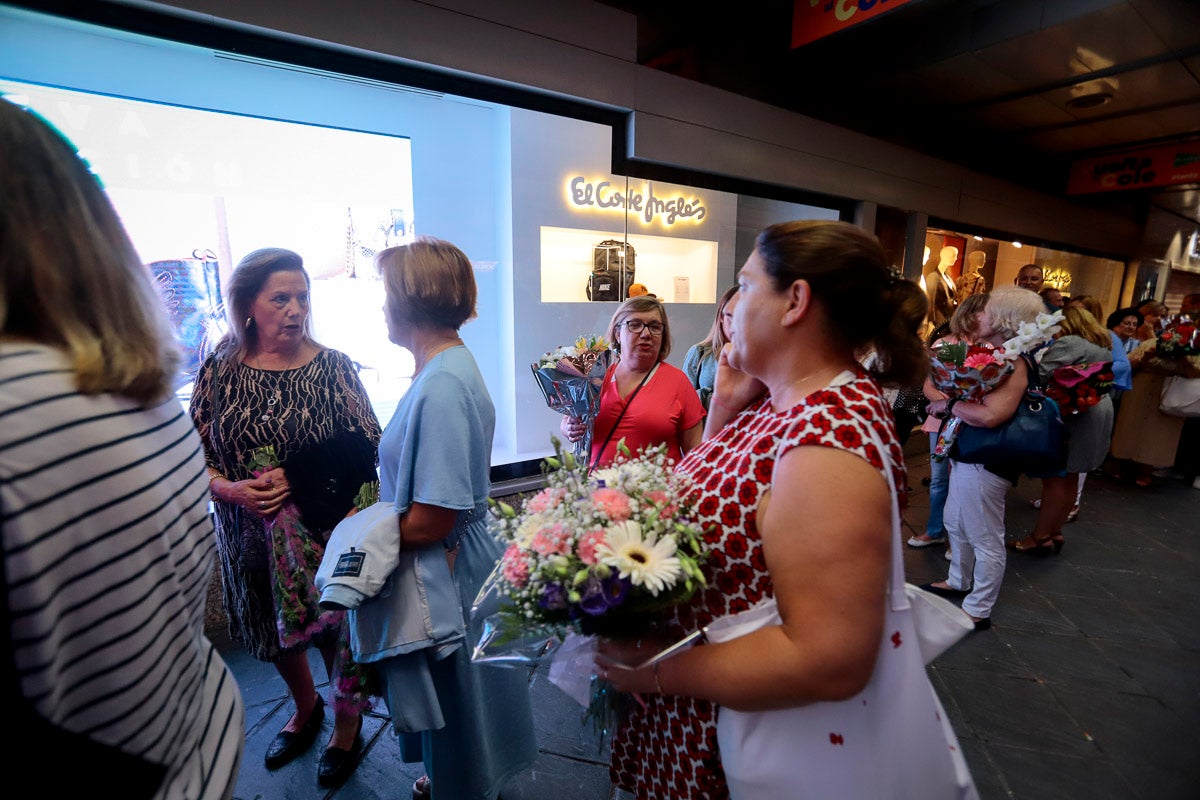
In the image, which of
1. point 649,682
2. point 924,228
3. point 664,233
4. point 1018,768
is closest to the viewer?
point 649,682

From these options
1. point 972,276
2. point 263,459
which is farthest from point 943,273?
point 263,459

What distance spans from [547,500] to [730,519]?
0.38 m

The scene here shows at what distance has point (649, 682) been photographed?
1.03 m

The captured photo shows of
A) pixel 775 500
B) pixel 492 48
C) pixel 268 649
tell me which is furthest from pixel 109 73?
pixel 775 500

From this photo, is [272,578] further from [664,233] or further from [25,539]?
[664,233]

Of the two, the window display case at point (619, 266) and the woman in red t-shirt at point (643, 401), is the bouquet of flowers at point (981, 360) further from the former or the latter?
the window display case at point (619, 266)

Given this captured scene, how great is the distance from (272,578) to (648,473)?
171 cm

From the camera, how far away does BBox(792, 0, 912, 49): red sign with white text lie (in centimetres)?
334

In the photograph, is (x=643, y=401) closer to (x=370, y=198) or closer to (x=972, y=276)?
(x=370, y=198)

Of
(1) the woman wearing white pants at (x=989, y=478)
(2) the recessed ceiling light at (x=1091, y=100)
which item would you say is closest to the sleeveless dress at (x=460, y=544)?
(1) the woman wearing white pants at (x=989, y=478)

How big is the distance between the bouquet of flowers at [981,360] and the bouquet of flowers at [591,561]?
2416 millimetres

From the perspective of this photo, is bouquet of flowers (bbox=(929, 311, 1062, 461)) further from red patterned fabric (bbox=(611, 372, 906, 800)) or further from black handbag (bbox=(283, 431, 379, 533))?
black handbag (bbox=(283, 431, 379, 533))

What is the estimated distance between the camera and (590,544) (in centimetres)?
91

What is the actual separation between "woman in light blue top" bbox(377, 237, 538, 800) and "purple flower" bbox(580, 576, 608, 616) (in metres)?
0.68
